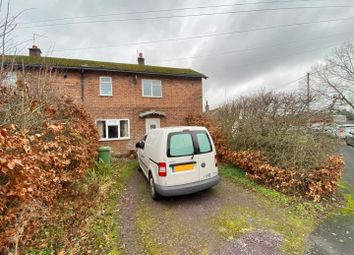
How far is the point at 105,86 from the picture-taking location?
13461mm

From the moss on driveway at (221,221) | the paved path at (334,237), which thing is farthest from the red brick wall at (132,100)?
the paved path at (334,237)

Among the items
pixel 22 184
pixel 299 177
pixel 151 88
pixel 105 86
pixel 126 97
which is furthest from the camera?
pixel 151 88

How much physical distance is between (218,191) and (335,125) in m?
4.57

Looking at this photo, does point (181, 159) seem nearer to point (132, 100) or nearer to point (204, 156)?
point (204, 156)

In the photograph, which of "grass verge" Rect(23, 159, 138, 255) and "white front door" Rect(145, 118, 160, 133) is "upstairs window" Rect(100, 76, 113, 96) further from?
"grass verge" Rect(23, 159, 138, 255)

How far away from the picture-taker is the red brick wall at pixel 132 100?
12.9m

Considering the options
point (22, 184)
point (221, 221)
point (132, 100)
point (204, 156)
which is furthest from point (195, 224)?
point (132, 100)

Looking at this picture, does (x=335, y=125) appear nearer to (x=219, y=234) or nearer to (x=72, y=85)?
(x=219, y=234)

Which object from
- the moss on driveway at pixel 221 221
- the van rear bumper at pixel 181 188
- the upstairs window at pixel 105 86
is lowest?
the moss on driveway at pixel 221 221

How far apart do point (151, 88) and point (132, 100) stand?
1699 mm

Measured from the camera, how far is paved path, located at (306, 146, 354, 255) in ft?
11.5

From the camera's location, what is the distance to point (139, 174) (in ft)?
28.1

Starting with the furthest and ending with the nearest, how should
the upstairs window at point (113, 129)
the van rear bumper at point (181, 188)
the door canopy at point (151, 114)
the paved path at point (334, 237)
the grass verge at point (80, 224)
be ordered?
the door canopy at point (151, 114) < the upstairs window at point (113, 129) < the van rear bumper at point (181, 188) < the paved path at point (334, 237) < the grass verge at point (80, 224)

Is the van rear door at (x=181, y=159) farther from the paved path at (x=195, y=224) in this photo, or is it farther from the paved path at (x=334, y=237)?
the paved path at (x=334, y=237)
